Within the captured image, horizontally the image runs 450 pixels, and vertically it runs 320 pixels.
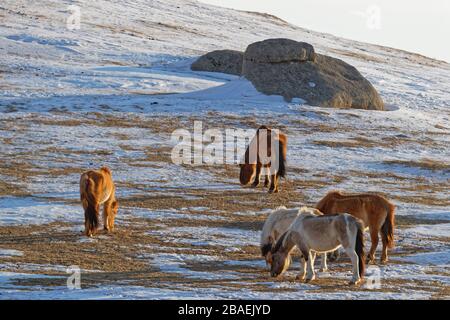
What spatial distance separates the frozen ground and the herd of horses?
1.46 ft

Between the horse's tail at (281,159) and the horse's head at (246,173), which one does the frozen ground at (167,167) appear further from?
the horse's tail at (281,159)

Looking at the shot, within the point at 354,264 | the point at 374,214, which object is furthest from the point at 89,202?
the point at 354,264

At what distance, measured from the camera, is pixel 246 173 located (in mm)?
25000

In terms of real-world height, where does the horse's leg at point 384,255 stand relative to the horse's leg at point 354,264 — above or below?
below

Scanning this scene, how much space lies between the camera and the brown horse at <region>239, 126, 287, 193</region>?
24.7 metres

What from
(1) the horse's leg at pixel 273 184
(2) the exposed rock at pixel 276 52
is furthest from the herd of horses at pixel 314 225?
(2) the exposed rock at pixel 276 52

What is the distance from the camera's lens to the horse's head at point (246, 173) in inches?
985

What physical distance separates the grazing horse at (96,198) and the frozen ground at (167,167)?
336 mm

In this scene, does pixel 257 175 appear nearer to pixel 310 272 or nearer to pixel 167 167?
pixel 167 167

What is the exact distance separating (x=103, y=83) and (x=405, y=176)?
17.7m

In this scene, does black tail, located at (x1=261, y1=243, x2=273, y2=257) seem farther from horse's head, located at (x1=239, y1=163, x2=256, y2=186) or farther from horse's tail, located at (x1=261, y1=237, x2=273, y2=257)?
horse's head, located at (x1=239, y1=163, x2=256, y2=186)

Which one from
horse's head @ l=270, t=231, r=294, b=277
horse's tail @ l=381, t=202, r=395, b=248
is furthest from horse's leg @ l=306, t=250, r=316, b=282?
horse's tail @ l=381, t=202, r=395, b=248
